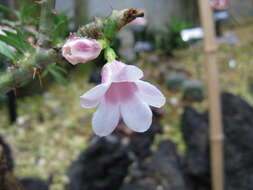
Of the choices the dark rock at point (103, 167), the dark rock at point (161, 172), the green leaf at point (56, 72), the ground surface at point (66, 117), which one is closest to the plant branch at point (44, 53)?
the green leaf at point (56, 72)

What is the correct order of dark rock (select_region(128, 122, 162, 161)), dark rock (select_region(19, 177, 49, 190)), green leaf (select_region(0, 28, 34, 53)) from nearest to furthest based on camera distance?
1. green leaf (select_region(0, 28, 34, 53))
2. dark rock (select_region(19, 177, 49, 190))
3. dark rock (select_region(128, 122, 162, 161))

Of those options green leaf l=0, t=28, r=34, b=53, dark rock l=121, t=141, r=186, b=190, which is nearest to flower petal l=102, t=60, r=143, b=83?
green leaf l=0, t=28, r=34, b=53

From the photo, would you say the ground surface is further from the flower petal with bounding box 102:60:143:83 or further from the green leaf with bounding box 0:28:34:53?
the flower petal with bounding box 102:60:143:83

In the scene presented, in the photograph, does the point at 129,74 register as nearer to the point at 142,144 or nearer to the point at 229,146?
the point at 229,146

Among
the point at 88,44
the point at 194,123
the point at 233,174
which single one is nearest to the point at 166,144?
the point at 194,123

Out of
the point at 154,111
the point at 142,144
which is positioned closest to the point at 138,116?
the point at 142,144

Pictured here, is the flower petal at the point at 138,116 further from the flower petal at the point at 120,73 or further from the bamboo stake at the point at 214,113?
the bamboo stake at the point at 214,113

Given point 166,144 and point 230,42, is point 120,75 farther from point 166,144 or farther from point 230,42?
point 230,42
